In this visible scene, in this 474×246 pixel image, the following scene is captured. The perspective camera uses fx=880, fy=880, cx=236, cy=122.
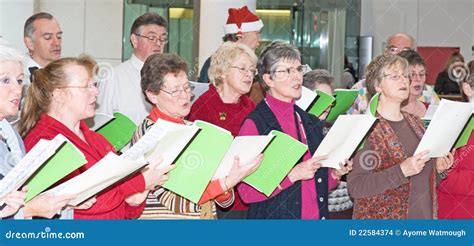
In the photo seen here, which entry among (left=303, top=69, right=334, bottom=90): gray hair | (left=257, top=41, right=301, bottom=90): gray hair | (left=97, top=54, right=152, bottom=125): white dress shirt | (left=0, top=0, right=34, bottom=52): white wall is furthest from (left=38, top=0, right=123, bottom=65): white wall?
(left=257, top=41, right=301, bottom=90): gray hair

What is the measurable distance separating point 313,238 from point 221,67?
0.87 metres

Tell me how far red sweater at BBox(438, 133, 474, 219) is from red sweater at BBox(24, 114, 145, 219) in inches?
46.4

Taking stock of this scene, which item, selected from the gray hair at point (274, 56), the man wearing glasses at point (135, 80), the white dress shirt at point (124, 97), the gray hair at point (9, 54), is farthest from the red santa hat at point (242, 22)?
the gray hair at point (9, 54)

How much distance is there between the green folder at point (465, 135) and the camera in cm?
298

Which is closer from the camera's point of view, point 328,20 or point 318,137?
point 318,137

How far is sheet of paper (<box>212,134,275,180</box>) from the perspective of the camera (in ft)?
8.82

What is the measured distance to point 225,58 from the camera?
11.1 ft

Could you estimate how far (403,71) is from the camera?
3039 millimetres

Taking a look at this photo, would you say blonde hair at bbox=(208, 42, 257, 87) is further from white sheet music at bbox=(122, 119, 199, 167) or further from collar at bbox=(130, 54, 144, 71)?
white sheet music at bbox=(122, 119, 199, 167)

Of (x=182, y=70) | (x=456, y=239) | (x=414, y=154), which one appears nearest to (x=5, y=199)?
(x=182, y=70)

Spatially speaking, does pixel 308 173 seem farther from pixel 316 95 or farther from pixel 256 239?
pixel 316 95

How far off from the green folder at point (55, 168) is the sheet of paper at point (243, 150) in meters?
0.63

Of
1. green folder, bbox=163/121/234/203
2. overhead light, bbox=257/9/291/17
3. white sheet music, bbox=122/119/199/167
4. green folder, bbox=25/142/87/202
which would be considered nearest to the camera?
green folder, bbox=25/142/87/202

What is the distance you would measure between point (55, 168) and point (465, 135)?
4.81 feet
